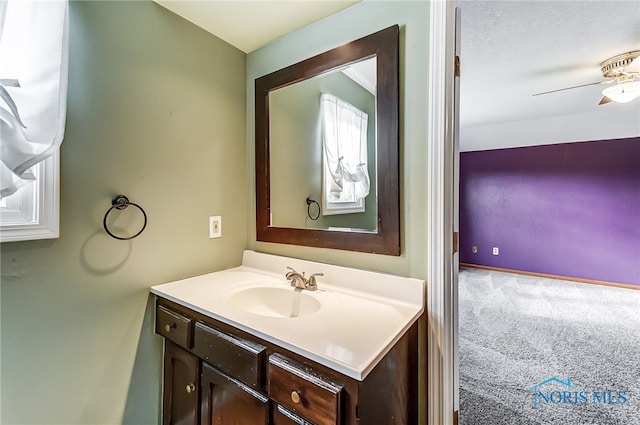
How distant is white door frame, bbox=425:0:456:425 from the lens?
3.34ft

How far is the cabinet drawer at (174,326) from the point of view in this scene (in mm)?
1092

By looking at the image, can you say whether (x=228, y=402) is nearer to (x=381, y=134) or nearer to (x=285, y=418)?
(x=285, y=418)

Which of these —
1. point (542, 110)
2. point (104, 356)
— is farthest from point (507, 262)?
point (104, 356)

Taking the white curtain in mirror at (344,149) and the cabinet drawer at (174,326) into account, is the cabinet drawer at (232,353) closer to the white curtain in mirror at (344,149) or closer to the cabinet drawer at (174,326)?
the cabinet drawer at (174,326)

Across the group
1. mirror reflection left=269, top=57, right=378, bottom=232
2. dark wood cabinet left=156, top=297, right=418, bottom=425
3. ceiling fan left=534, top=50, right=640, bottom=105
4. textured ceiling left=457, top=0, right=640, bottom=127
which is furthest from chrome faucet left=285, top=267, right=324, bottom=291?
ceiling fan left=534, top=50, right=640, bottom=105

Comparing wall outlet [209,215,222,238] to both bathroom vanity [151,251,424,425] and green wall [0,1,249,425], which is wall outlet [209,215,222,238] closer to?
green wall [0,1,249,425]

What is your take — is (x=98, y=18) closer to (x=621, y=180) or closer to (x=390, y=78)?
(x=390, y=78)

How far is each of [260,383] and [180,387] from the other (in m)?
0.54

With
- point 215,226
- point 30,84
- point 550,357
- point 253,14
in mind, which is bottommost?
point 550,357

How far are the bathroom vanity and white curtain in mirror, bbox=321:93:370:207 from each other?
1.23ft

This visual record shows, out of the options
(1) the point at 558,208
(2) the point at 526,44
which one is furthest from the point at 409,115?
(1) the point at 558,208

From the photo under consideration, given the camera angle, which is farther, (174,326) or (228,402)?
(174,326)

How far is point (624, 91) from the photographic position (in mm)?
2492

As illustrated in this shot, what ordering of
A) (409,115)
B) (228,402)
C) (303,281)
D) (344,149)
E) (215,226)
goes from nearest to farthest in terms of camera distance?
(228,402) < (409,115) < (303,281) < (344,149) < (215,226)
